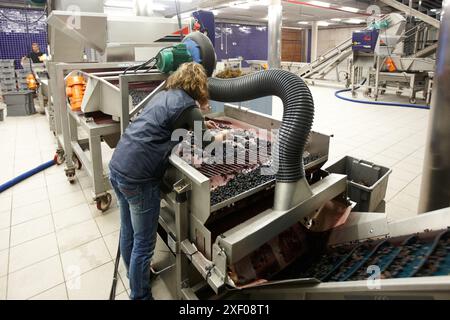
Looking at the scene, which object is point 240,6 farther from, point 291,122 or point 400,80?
point 291,122

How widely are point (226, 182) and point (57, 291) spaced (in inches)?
51.9

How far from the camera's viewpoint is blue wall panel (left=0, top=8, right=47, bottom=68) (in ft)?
32.5

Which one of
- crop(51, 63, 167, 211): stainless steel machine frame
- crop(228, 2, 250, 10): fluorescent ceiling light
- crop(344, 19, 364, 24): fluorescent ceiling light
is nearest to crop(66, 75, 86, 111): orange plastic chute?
crop(51, 63, 167, 211): stainless steel machine frame

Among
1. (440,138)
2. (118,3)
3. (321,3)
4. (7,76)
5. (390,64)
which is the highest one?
(321,3)

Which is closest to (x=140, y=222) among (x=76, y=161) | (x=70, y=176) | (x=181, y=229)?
(x=181, y=229)

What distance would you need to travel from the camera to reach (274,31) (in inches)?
304

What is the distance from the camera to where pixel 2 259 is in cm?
222

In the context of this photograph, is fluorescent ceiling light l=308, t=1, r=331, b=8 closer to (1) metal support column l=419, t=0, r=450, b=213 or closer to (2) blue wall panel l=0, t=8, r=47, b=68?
Answer: (2) blue wall panel l=0, t=8, r=47, b=68

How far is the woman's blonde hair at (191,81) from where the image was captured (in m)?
1.57

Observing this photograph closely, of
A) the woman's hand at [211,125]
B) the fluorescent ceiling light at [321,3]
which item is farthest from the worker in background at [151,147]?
the fluorescent ceiling light at [321,3]

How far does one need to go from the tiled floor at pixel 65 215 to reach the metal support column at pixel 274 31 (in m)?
3.00

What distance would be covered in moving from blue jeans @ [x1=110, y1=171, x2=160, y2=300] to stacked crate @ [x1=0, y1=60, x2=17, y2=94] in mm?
8826

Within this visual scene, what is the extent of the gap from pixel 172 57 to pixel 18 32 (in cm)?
1107

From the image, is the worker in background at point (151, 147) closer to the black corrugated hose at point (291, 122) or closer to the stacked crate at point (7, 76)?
the black corrugated hose at point (291, 122)
